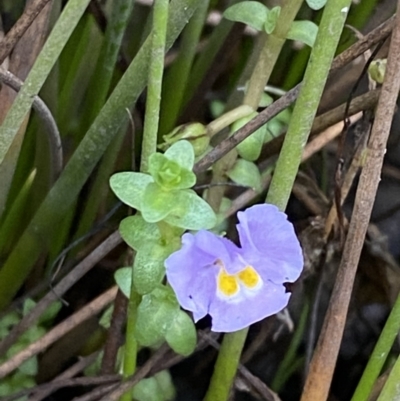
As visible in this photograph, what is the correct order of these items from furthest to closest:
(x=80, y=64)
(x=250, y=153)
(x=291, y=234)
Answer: (x=80, y=64) < (x=250, y=153) < (x=291, y=234)

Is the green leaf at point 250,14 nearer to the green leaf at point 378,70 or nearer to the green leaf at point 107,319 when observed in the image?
the green leaf at point 378,70

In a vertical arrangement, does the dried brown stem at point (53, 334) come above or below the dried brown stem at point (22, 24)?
below

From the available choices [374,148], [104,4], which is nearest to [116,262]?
[104,4]

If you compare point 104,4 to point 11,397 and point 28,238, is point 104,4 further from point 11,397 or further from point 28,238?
point 11,397

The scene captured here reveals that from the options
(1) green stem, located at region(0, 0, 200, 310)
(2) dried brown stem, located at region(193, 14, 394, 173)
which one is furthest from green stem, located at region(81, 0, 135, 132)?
(2) dried brown stem, located at region(193, 14, 394, 173)

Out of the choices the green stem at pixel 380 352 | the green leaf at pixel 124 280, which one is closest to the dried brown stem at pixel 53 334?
the green leaf at pixel 124 280
